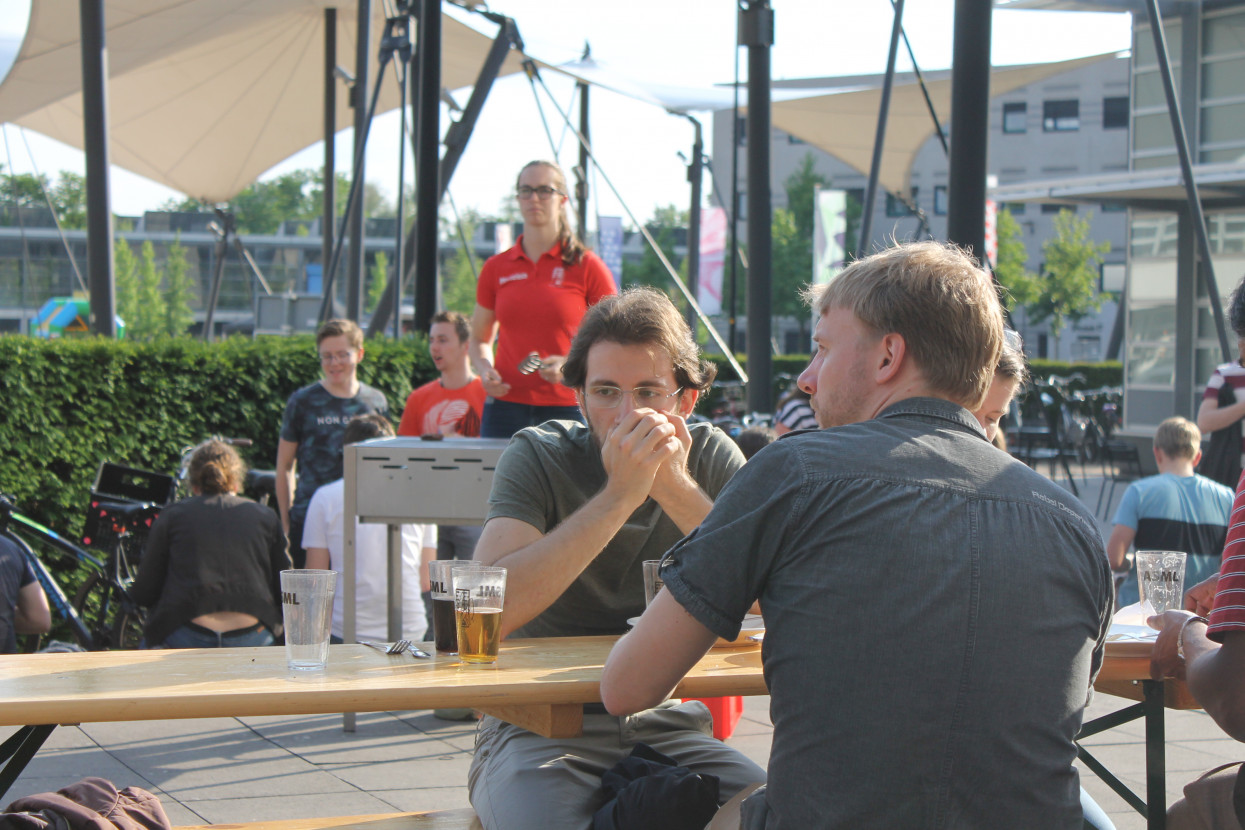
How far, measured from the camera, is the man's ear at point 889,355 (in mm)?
1528

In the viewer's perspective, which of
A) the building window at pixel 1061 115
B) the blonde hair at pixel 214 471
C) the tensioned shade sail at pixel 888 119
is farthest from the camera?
the building window at pixel 1061 115

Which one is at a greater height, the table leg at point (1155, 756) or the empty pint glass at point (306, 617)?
the empty pint glass at point (306, 617)

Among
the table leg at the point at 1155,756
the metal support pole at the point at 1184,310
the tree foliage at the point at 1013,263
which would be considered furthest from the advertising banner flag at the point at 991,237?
the tree foliage at the point at 1013,263

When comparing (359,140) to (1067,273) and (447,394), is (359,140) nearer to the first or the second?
(447,394)

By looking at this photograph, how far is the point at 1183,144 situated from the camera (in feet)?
20.0

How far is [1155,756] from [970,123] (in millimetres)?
3124

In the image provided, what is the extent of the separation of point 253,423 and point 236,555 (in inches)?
101

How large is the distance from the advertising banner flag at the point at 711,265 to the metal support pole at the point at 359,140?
714 centimetres

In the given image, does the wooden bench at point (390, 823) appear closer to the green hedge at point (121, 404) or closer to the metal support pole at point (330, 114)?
the green hedge at point (121, 404)

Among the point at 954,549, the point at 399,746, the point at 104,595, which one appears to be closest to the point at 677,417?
the point at 954,549

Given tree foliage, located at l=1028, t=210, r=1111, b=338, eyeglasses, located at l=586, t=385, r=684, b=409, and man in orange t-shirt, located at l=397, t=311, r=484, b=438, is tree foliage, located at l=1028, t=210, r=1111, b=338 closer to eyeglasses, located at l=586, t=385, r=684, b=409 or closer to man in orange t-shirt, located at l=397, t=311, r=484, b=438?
man in orange t-shirt, located at l=397, t=311, r=484, b=438

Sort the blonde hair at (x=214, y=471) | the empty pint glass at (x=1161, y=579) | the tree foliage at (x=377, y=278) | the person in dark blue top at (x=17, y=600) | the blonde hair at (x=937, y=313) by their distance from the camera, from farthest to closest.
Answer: the tree foliage at (x=377, y=278)
the blonde hair at (x=214, y=471)
the person in dark blue top at (x=17, y=600)
the empty pint glass at (x=1161, y=579)
the blonde hair at (x=937, y=313)

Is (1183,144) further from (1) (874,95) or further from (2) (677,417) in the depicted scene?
(1) (874,95)

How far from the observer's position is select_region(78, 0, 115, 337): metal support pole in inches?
291
